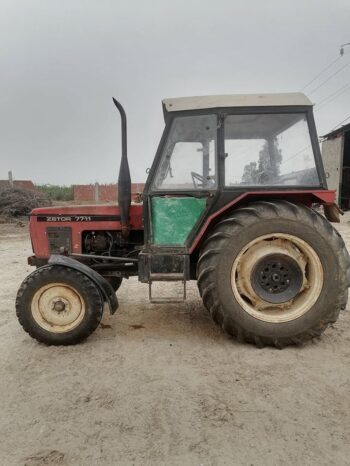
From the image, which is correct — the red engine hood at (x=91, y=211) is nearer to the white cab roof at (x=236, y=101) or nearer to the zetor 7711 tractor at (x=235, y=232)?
the zetor 7711 tractor at (x=235, y=232)

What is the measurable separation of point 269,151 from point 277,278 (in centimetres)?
118

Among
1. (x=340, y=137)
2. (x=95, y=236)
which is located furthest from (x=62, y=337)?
(x=340, y=137)

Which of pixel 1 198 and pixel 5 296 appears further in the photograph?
pixel 1 198

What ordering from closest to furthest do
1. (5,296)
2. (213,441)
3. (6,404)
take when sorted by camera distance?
(213,441) → (6,404) → (5,296)

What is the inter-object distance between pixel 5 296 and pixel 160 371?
9.78 ft

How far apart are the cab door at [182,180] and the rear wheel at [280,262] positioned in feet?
1.10

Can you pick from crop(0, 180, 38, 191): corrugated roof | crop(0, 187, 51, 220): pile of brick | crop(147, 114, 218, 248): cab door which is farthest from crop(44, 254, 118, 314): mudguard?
crop(0, 180, 38, 191): corrugated roof

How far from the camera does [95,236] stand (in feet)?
13.5

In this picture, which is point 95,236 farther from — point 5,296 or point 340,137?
point 340,137

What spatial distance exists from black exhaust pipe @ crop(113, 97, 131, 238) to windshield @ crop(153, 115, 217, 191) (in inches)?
11.8

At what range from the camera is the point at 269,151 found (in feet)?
11.7

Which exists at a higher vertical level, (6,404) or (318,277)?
(318,277)

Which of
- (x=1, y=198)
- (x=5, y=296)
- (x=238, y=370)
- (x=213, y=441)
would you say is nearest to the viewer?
(x=213, y=441)

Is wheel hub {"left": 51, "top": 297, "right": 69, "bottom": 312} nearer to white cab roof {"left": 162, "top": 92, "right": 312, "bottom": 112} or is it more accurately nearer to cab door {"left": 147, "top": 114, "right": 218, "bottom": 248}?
cab door {"left": 147, "top": 114, "right": 218, "bottom": 248}
